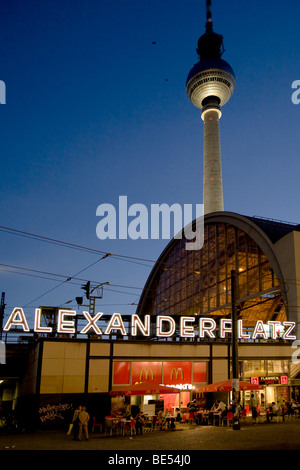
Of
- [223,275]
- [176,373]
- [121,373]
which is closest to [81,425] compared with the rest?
[121,373]

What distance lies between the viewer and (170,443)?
59.8ft

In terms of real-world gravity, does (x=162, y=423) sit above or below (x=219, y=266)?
below

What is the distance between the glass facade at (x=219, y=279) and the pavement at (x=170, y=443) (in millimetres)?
25757

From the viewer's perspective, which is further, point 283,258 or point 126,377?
→ point 283,258

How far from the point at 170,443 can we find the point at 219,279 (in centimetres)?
4014

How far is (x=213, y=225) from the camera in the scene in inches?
2352

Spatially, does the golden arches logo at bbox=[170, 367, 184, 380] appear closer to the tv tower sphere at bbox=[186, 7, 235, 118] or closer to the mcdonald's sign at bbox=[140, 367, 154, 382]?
the mcdonald's sign at bbox=[140, 367, 154, 382]

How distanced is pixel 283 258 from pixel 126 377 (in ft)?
71.4

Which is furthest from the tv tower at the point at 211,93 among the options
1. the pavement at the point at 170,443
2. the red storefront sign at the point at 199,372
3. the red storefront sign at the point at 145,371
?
the pavement at the point at 170,443

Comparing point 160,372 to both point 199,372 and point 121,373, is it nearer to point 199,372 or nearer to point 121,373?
point 199,372

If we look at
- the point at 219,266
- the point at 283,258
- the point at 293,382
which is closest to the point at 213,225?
the point at 219,266

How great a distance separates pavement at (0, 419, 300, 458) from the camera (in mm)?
15828

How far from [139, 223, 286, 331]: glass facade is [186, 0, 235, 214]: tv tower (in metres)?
19.7
